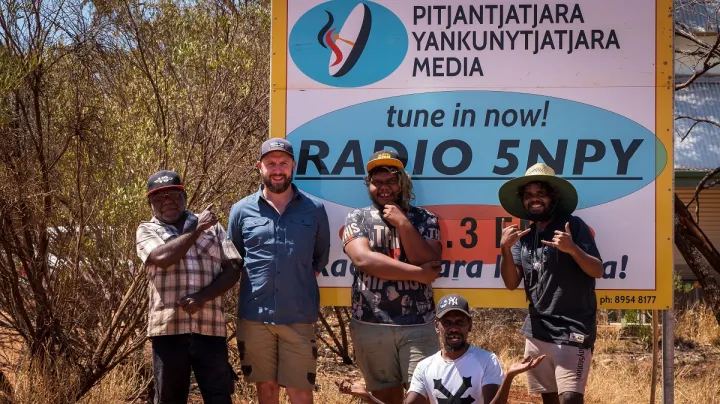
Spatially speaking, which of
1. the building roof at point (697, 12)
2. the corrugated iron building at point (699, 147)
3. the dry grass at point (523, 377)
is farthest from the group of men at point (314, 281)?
the corrugated iron building at point (699, 147)

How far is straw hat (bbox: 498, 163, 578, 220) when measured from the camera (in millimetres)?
5457

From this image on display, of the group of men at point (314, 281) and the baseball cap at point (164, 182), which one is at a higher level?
the baseball cap at point (164, 182)

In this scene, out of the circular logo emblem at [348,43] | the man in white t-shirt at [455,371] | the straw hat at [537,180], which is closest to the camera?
the man in white t-shirt at [455,371]

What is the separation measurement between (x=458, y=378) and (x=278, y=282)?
1.26m

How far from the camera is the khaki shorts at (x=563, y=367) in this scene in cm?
513

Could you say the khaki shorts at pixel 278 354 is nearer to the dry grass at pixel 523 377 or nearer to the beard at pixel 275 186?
the beard at pixel 275 186

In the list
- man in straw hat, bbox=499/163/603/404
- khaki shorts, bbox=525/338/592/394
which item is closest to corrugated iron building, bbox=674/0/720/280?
man in straw hat, bbox=499/163/603/404

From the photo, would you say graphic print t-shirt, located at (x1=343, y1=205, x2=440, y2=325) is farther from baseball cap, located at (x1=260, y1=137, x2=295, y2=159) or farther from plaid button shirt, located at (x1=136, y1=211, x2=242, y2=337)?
plaid button shirt, located at (x1=136, y1=211, x2=242, y2=337)

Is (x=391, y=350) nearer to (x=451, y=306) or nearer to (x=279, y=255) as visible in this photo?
(x=451, y=306)

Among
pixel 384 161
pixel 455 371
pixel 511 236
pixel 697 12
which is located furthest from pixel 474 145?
pixel 697 12

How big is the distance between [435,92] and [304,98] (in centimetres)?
91

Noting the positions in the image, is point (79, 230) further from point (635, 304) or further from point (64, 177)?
point (635, 304)

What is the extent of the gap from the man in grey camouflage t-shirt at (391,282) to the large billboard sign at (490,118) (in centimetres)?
66

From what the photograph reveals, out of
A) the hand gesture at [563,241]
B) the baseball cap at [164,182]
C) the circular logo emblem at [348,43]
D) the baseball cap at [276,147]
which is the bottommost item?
the hand gesture at [563,241]
